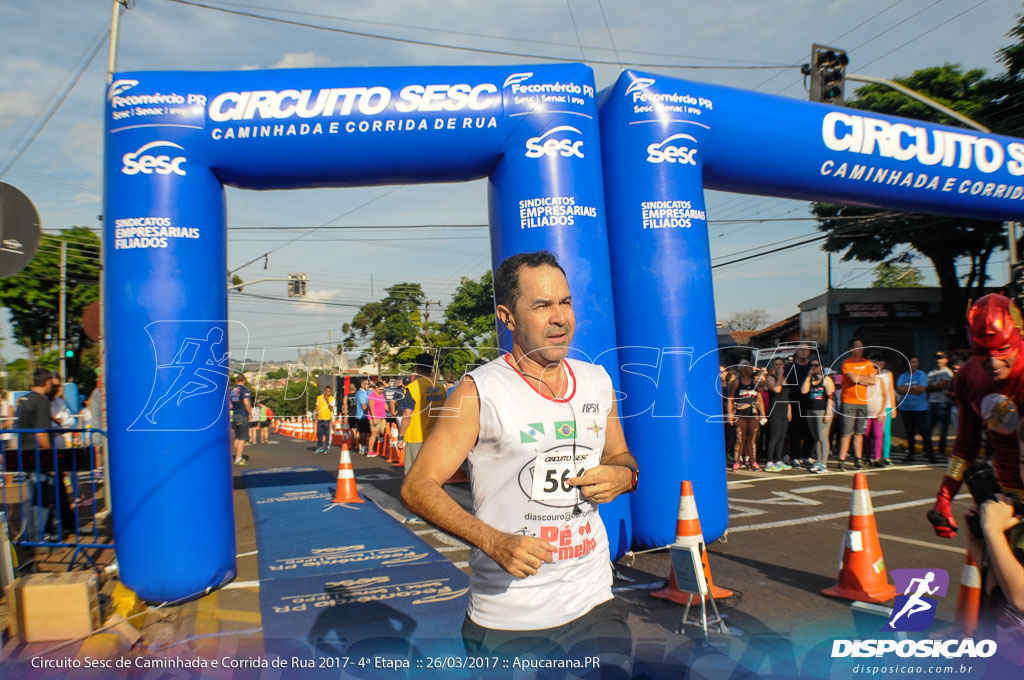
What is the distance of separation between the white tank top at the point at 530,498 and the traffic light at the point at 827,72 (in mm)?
11434

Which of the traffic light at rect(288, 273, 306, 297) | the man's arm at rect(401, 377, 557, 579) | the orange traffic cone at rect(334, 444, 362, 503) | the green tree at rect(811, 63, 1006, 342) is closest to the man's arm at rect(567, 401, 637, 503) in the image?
the man's arm at rect(401, 377, 557, 579)

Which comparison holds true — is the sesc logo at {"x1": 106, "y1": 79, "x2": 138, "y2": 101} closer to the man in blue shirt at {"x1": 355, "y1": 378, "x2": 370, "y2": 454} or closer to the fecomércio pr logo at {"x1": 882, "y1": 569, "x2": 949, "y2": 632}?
the fecomércio pr logo at {"x1": 882, "y1": 569, "x2": 949, "y2": 632}

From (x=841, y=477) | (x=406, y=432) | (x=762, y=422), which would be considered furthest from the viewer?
(x=762, y=422)

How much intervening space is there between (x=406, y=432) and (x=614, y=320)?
3.55 metres

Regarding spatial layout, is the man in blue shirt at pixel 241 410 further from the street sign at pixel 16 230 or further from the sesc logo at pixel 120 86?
the street sign at pixel 16 230

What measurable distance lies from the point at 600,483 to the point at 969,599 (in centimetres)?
203

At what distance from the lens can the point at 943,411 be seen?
1241 cm

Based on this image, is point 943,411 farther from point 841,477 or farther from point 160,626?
point 160,626

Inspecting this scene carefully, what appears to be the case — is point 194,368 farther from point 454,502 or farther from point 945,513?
point 945,513

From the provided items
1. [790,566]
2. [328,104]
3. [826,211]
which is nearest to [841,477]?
[790,566]

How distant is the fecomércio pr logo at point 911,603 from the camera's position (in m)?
3.06

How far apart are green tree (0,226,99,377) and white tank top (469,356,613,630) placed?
30764 mm

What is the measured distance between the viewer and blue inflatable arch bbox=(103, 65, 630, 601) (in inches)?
208

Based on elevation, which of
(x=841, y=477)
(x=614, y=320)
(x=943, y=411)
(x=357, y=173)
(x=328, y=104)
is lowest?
(x=841, y=477)
